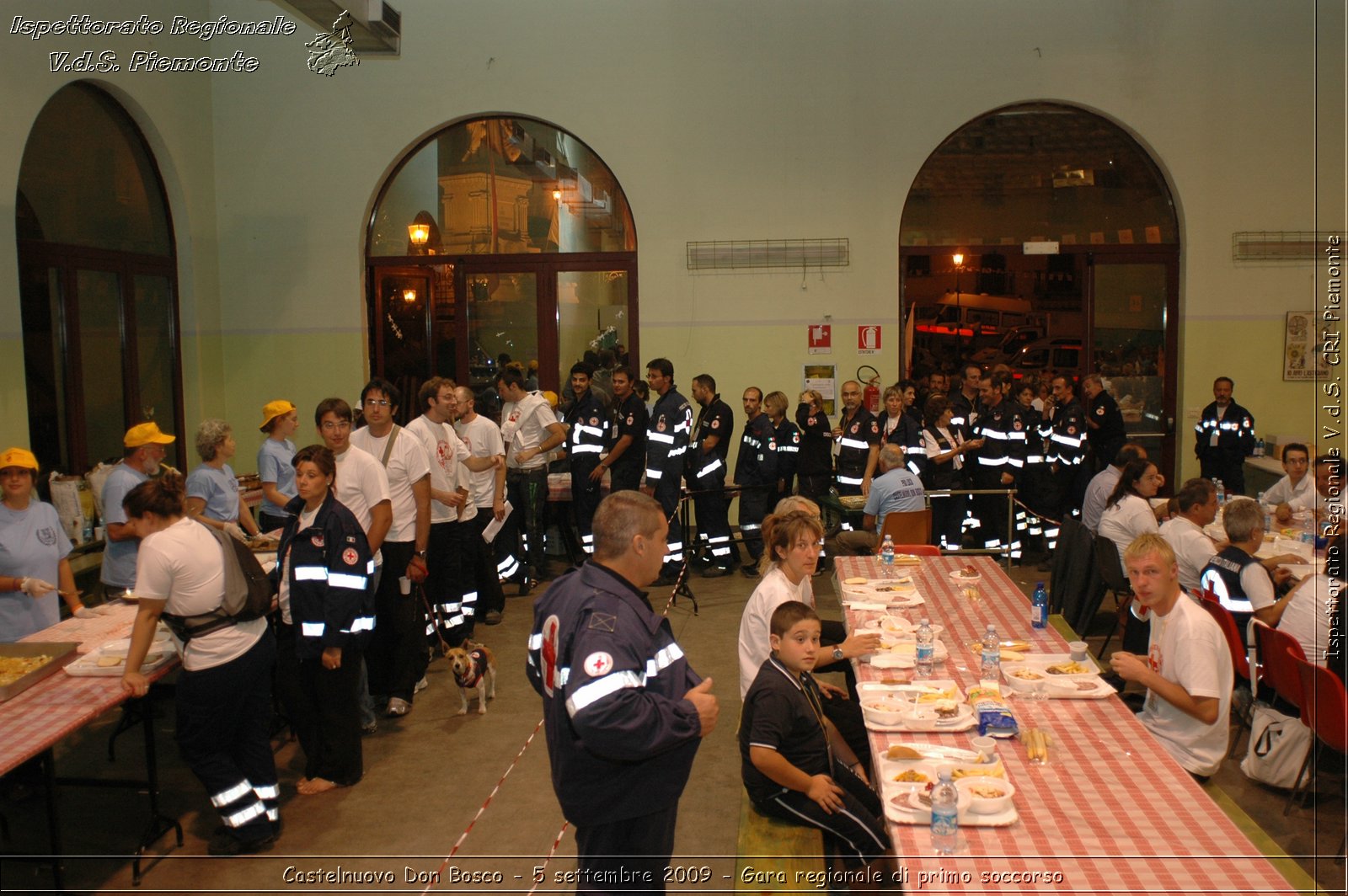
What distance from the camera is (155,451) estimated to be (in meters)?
6.79

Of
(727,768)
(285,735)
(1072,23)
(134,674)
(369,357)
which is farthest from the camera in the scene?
(369,357)

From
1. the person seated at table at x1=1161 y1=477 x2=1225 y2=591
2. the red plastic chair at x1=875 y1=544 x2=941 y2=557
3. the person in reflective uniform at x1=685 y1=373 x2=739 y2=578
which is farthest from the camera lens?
the person in reflective uniform at x1=685 y1=373 x2=739 y2=578

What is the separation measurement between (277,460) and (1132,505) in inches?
231

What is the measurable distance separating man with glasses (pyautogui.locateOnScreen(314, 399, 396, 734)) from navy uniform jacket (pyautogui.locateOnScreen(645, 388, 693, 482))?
371cm

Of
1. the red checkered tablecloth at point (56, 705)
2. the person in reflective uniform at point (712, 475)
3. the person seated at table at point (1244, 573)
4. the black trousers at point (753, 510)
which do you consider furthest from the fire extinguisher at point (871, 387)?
the red checkered tablecloth at point (56, 705)

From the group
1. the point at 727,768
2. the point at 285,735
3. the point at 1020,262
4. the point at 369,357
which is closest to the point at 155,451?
the point at 285,735

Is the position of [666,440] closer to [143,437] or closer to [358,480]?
Result: [358,480]

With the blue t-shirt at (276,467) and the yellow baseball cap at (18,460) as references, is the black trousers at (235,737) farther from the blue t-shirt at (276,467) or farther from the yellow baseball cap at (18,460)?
the blue t-shirt at (276,467)

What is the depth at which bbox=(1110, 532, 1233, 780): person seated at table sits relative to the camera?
14.2 ft

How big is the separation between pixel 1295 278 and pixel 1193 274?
1.06 metres

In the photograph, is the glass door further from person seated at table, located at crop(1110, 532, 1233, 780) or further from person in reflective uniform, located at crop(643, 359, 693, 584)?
person seated at table, located at crop(1110, 532, 1233, 780)

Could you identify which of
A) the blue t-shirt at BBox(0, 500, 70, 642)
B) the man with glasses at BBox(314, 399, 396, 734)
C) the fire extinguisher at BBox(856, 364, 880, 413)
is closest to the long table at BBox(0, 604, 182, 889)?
the blue t-shirt at BBox(0, 500, 70, 642)

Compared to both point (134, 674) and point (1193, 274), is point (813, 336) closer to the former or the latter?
point (1193, 274)

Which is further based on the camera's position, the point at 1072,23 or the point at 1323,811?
the point at 1072,23
